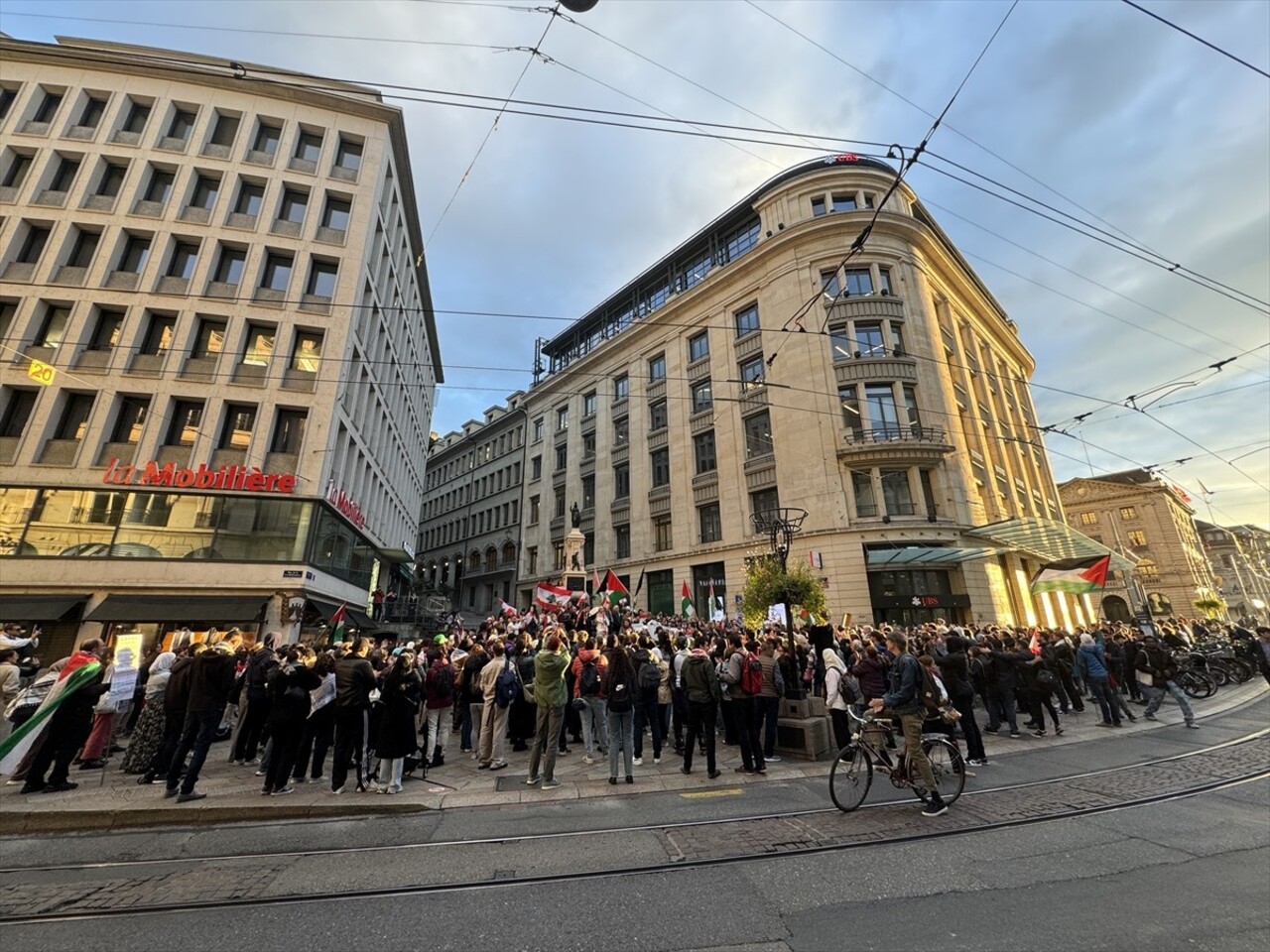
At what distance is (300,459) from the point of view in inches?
805

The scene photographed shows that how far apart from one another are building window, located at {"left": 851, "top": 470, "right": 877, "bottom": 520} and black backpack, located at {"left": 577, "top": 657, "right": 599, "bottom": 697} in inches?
879

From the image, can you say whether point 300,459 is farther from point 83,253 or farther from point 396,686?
point 396,686

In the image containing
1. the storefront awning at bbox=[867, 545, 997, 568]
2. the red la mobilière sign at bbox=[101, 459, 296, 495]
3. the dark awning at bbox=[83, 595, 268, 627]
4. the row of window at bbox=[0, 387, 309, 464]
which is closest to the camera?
the dark awning at bbox=[83, 595, 268, 627]

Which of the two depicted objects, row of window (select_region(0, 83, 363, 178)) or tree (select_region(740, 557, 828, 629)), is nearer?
tree (select_region(740, 557, 828, 629))

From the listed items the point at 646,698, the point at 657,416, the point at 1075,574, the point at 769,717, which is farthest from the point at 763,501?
the point at 646,698

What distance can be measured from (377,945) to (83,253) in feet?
98.4

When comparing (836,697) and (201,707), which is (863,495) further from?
(201,707)

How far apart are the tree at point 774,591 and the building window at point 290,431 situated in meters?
18.9

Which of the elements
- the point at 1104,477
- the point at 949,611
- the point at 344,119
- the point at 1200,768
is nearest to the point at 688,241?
the point at 344,119

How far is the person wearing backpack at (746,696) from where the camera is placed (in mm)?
8266

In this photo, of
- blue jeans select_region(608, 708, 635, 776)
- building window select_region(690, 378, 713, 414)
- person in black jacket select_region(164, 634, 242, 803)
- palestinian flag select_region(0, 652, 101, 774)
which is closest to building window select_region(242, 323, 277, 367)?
palestinian flag select_region(0, 652, 101, 774)

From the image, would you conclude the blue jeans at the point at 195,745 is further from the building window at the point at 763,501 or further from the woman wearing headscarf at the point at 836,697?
the building window at the point at 763,501

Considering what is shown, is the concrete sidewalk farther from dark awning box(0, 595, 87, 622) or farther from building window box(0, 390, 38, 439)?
building window box(0, 390, 38, 439)

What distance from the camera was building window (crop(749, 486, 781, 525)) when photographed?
3066 centimetres
